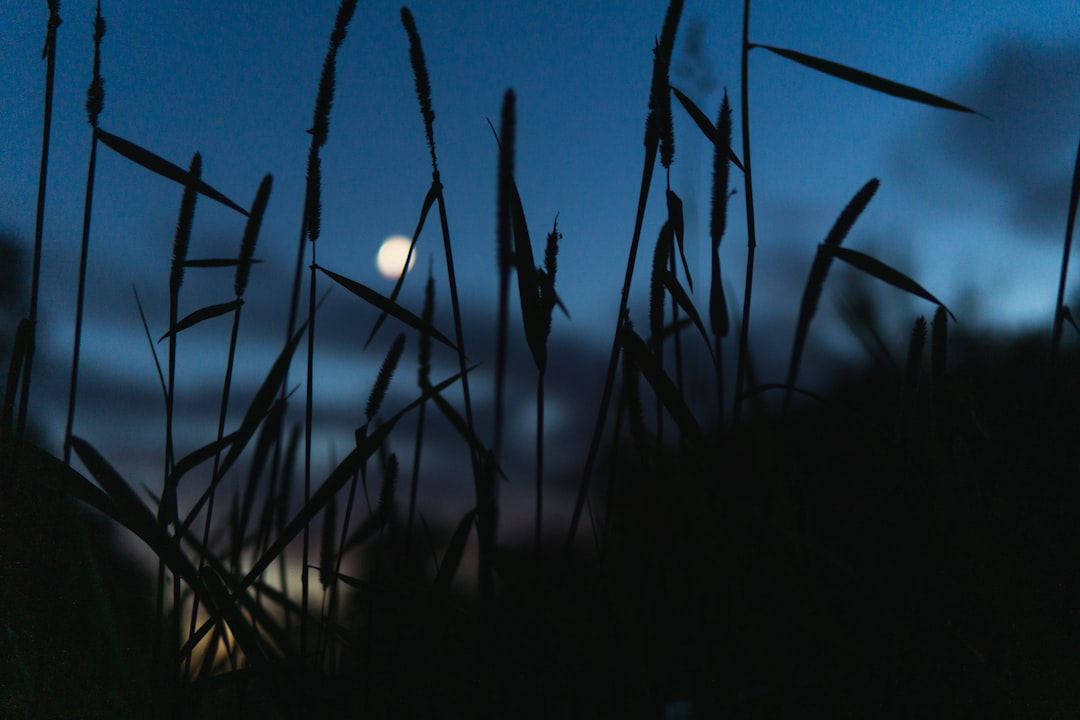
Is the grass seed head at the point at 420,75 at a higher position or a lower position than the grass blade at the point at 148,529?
higher

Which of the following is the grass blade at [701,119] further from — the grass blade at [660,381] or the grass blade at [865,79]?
the grass blade at [660,381]

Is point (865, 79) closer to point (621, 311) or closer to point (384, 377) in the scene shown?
point (621, 311)

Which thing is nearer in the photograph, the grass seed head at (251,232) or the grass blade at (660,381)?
the grass blade at (660,381)

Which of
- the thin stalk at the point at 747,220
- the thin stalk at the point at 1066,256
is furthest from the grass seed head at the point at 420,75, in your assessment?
the thin stalk at the point at 1066,256

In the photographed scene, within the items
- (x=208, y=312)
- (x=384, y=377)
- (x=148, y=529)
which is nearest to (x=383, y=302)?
(x=384, y=377)

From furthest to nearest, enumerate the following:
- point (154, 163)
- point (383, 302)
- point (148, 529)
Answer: point (154, 163) < point (383, 302) < point (148, 529)

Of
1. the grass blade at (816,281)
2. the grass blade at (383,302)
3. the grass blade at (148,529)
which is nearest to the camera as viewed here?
the grass blade at (148,529)

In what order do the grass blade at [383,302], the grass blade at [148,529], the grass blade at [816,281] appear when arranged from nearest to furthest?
1. the grass blade at [148,529]
2. the grass blade at [383,302]
3. the grass blade at [816,281]

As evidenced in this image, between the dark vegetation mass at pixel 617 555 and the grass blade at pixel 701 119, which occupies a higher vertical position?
the grass blade at pixel 701 119

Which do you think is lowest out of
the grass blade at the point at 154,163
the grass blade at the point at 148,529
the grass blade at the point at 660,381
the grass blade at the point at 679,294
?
the grass blade at the point at 148,529

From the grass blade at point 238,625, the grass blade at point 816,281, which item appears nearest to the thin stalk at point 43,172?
the grass blade at point 238,625

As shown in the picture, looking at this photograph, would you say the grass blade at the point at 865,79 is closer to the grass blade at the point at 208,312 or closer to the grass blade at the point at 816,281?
the grass blade at the point at 816,281

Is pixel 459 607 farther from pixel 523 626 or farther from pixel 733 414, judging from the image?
pixel 733 414

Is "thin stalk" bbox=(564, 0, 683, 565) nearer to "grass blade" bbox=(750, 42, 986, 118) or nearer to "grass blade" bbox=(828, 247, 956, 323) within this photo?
"grass blade" bbox=(750, 42, 986, 118)
